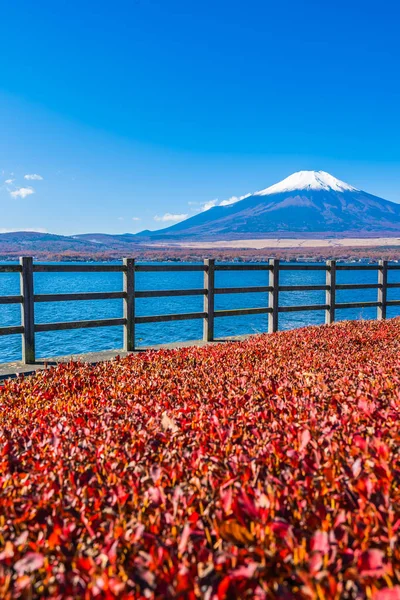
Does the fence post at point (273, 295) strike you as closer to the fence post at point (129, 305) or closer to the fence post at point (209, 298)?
the fence post at point (209, 298)

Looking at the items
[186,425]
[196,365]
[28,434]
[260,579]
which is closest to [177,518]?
[260,579]

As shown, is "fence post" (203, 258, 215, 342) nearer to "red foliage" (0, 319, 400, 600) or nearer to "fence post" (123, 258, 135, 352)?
"fence post" (123, 258, 135, 352)

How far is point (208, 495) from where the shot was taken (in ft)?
7.05

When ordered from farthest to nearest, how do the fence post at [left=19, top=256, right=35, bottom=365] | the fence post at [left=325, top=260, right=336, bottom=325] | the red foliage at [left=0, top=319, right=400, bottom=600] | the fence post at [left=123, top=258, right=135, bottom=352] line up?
the fence post at [left=325, top=260, right=336, bottom=325] → the fence post at [left=123, top=258, right=135, bottom=352] → the fence post at [left=19, top=256, right=35, bottom=365] → the red foliage at [left=0, top=319, right=400, bottom=600]

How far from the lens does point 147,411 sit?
3.62 m

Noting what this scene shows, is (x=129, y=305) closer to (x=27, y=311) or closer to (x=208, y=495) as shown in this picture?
(x=27, y=311)

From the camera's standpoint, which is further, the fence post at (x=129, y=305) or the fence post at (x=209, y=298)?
the fence post at (x=209, y=298)

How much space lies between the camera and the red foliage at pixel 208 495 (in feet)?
5.20

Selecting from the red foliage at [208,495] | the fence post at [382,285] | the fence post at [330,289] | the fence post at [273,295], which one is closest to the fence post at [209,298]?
the fence post at [273,295]

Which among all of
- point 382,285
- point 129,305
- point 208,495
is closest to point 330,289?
point 382,285

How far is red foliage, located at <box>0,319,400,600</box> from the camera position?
158cm

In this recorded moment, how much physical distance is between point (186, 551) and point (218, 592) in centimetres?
27

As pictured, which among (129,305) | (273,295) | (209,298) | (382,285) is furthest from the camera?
(382,285)

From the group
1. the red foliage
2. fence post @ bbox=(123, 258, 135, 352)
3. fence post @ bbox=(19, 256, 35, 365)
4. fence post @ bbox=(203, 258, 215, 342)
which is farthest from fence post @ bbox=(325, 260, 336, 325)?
the red foliage
